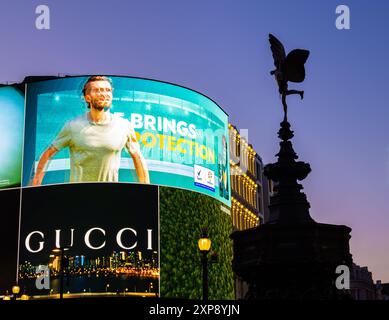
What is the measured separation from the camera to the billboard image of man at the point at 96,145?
222 ft

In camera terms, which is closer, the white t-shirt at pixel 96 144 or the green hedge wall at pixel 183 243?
the white t-shirt at pixel 96 144

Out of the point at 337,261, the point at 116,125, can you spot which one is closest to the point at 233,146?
the point at 116,125

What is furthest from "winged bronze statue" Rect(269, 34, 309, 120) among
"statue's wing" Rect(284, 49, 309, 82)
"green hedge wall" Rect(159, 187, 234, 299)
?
"green hedge wall" Rect(159, 187, 234, 299)

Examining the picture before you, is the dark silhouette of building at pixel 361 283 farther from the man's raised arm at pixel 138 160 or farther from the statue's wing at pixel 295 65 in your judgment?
the statue's wing at pixel 295 65

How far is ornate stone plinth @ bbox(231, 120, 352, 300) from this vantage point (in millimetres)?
14477

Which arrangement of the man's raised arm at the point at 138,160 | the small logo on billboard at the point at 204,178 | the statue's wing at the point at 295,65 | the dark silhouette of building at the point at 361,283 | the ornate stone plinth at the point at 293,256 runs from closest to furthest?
the ornate stone plinth at the point at 293,256
the statue's wing at the point at 295,65
the man's raised arm at the point at 138,160
the small logo on billboard at the point at 204,178
the dark silhouette of building at the point at 361,283

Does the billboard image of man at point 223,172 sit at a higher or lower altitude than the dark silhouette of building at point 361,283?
higher

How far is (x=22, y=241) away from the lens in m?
68.8

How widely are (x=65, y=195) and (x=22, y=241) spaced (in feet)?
21.0

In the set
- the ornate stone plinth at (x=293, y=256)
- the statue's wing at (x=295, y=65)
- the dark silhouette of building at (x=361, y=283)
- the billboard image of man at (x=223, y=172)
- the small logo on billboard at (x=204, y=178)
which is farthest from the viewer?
the dark silhouette of building at (x=361, y=283)

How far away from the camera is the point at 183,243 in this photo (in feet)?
227

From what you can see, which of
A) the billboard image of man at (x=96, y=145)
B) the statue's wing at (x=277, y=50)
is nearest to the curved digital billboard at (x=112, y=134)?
the billboard image of man at (x=96, y=145)
